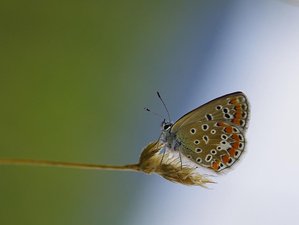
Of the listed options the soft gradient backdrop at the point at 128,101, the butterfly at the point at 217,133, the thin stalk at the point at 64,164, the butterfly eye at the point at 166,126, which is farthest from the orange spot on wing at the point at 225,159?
the soft gradient backdrop at the point at 128,101

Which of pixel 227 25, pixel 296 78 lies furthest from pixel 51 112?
pixel 296 78

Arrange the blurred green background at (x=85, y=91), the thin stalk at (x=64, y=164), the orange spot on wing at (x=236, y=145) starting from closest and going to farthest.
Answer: the thin stalk at (x=64, y=164) → the orange spot on wing at (x=236, y=145) → the blurred green background at (x=85, y=91)

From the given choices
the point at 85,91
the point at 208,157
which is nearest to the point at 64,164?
the point at 208,157

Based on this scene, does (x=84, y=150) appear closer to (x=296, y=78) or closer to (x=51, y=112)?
(x=51, y=112)

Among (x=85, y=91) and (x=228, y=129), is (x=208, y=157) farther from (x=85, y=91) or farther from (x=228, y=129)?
(x=85, y=91)

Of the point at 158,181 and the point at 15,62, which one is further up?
the point at 15,62

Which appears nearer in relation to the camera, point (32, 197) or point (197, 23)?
point (32, 197)

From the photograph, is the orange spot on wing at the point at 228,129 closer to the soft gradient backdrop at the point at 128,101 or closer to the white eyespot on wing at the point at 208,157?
the white eyespot on wing at the point at 208,157

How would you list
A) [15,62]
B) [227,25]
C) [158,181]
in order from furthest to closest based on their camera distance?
[227,25] → [158,181] → [15,62]
